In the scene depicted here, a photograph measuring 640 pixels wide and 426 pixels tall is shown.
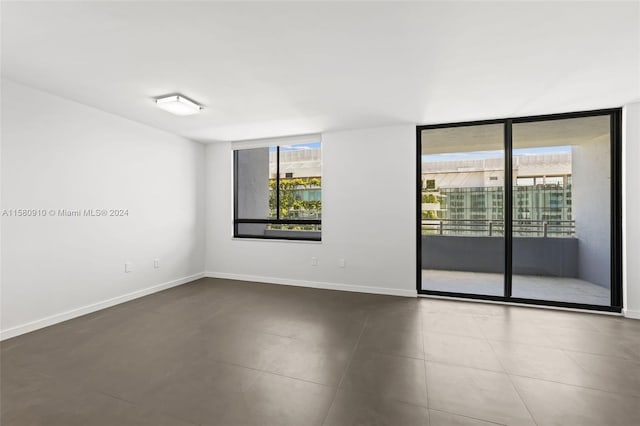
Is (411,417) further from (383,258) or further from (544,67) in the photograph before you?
(544,67)

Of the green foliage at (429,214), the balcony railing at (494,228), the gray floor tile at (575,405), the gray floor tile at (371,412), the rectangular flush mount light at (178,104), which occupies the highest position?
the rectangular flush mount light at (178,104)

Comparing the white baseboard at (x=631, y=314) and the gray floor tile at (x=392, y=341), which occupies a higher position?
the white baseboard at (x=631, y=314)

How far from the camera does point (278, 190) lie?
16.4 feet

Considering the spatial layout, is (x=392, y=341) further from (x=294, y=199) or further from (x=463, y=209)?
(x=294, y=199)

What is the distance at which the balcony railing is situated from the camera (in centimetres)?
357

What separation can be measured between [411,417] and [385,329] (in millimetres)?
1237

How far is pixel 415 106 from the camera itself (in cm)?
331

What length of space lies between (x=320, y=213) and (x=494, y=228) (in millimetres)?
2535

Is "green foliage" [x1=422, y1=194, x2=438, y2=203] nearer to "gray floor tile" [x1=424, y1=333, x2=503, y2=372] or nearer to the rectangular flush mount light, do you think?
"gray floor tile" [x1=424, y1=333, x2=503, y2=372]

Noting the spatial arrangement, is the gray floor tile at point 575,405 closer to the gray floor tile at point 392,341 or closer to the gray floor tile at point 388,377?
the gray floor tile at point 388,377

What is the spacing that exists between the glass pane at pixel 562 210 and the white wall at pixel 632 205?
0.67 feet

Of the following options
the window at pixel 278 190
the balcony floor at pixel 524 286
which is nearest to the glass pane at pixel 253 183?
the window at pixel 278 190

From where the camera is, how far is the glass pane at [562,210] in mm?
3475

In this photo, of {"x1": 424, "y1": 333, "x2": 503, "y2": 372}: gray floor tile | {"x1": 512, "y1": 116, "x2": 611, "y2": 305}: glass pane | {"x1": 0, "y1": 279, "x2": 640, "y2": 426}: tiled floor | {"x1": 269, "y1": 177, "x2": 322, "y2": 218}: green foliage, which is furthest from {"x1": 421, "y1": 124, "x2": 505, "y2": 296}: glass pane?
{"x1": 269, "y1": 177, "x2": 322, "y2": 218}: green foliage
